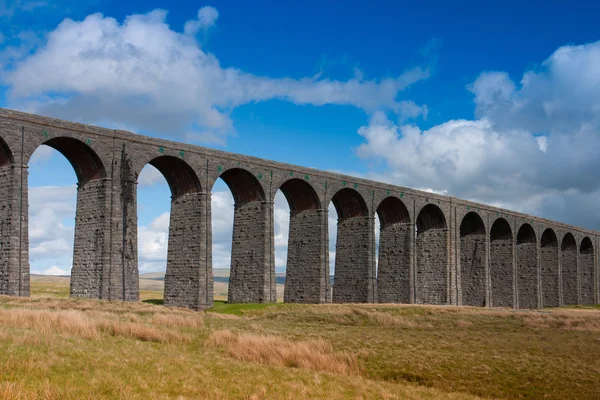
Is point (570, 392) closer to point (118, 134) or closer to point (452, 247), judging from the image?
point (118, 134)

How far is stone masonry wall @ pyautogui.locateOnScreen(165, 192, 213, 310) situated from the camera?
128ft

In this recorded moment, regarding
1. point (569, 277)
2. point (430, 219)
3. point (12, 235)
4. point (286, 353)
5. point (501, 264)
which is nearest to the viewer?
point (286, 353)

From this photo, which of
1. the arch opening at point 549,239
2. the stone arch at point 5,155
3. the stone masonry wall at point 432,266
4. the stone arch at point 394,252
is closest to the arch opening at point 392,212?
the stone arch at point 394,252

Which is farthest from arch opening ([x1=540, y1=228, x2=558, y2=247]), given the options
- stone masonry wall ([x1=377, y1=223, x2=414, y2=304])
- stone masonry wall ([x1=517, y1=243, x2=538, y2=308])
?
stone masonry wall ([x1=377, y1=223, x2=414, y2=304])

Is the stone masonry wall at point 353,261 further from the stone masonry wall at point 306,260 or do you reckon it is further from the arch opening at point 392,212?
Result: the stone masonry wall at point 306,260

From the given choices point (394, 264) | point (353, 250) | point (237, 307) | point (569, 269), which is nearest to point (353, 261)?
point (353, 250)

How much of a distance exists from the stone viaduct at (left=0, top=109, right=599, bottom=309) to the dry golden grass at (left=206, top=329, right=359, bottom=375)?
52.8ft

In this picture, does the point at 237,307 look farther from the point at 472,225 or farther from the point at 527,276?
the point at 527,276

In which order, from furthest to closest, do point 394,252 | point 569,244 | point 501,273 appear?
1. point 569,244
2. point 501,273
3. point 394,252

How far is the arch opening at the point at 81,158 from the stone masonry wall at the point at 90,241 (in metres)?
0.40

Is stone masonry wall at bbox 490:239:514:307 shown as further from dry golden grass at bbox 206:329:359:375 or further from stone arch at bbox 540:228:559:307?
dry golden grass at bbox 206:329:359:375

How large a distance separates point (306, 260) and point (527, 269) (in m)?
34.6

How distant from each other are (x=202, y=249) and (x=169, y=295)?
3.49 m

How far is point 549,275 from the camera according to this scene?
77438 mm
